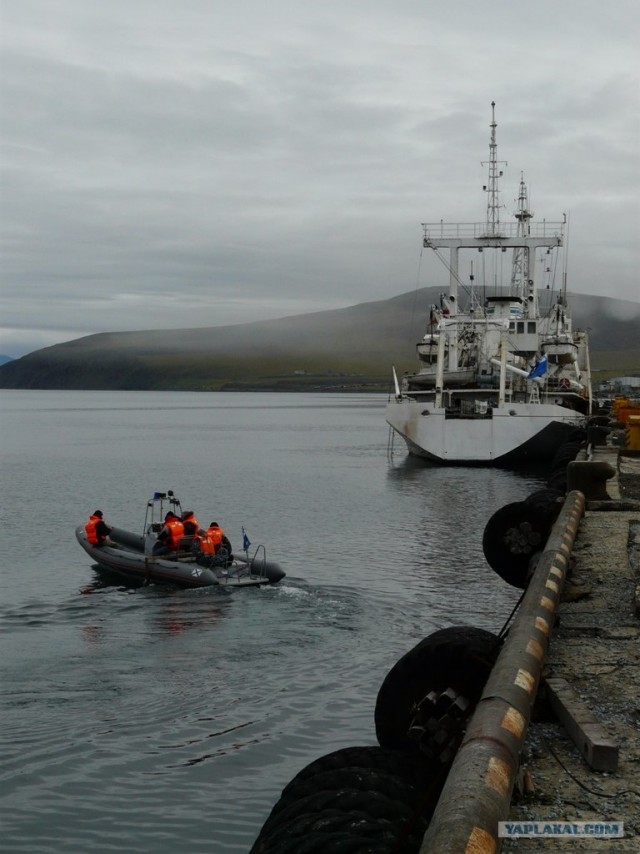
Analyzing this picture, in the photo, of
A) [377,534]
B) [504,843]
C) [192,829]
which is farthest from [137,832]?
[377,534]

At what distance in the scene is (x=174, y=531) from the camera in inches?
1065

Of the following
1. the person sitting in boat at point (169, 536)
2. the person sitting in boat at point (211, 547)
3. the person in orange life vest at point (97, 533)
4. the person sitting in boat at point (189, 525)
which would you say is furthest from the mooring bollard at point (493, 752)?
the person in orange life vest at point (97, 533)

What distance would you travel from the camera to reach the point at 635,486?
22.9m

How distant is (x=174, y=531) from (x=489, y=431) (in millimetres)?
31946

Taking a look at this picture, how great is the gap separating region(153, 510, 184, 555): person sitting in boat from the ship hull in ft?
102

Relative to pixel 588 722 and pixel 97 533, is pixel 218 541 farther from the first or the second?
pixel 588 722

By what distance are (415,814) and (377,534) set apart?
30.5 meters

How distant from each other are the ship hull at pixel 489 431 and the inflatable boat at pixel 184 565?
30.4 metres

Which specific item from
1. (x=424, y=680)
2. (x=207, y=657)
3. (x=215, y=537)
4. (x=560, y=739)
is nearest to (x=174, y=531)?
(x=215, y=537)

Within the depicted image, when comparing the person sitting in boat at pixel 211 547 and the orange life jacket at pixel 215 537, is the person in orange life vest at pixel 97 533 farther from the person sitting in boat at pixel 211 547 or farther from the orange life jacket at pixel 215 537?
the orange life jacket at pixel 215 537

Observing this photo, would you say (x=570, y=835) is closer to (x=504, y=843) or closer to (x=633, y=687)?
(x=504, y=843)

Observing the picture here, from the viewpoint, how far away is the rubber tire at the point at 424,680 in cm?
804

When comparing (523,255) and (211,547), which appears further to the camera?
(523,255)

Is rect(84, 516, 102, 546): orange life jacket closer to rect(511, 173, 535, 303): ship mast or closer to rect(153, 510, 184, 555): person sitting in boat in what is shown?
rect(153, 510, 184, 555): person sitting in boat
